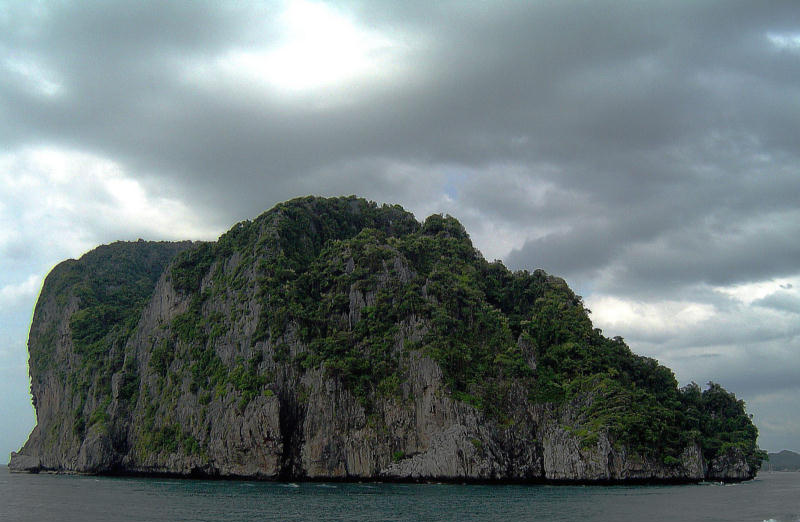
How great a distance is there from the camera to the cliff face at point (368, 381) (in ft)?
230

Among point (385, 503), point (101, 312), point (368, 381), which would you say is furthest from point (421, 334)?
point (101, 312)

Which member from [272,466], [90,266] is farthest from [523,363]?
[90,266]

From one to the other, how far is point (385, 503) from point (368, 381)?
97.4 feet

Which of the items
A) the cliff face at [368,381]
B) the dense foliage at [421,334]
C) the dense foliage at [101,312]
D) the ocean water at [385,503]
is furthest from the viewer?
the dense foliage at [101,312]

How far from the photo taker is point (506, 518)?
38.8m

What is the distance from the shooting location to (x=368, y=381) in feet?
251

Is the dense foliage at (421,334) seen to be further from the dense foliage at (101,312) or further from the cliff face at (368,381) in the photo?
the dense foliage at (101,312)

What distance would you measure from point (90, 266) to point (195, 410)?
2312 inches

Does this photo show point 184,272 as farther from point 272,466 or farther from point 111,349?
point 272,466

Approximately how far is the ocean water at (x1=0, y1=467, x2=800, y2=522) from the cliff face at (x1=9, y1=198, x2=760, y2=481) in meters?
7.12

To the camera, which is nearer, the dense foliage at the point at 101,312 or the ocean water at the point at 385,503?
the ocean water at the point at 385,503

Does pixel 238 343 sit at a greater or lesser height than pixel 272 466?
greater

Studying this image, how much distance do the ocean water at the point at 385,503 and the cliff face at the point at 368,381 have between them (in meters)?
7.12

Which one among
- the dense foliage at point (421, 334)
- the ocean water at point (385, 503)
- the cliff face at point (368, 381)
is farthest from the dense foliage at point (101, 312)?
the ocean water at point (385, 503)
